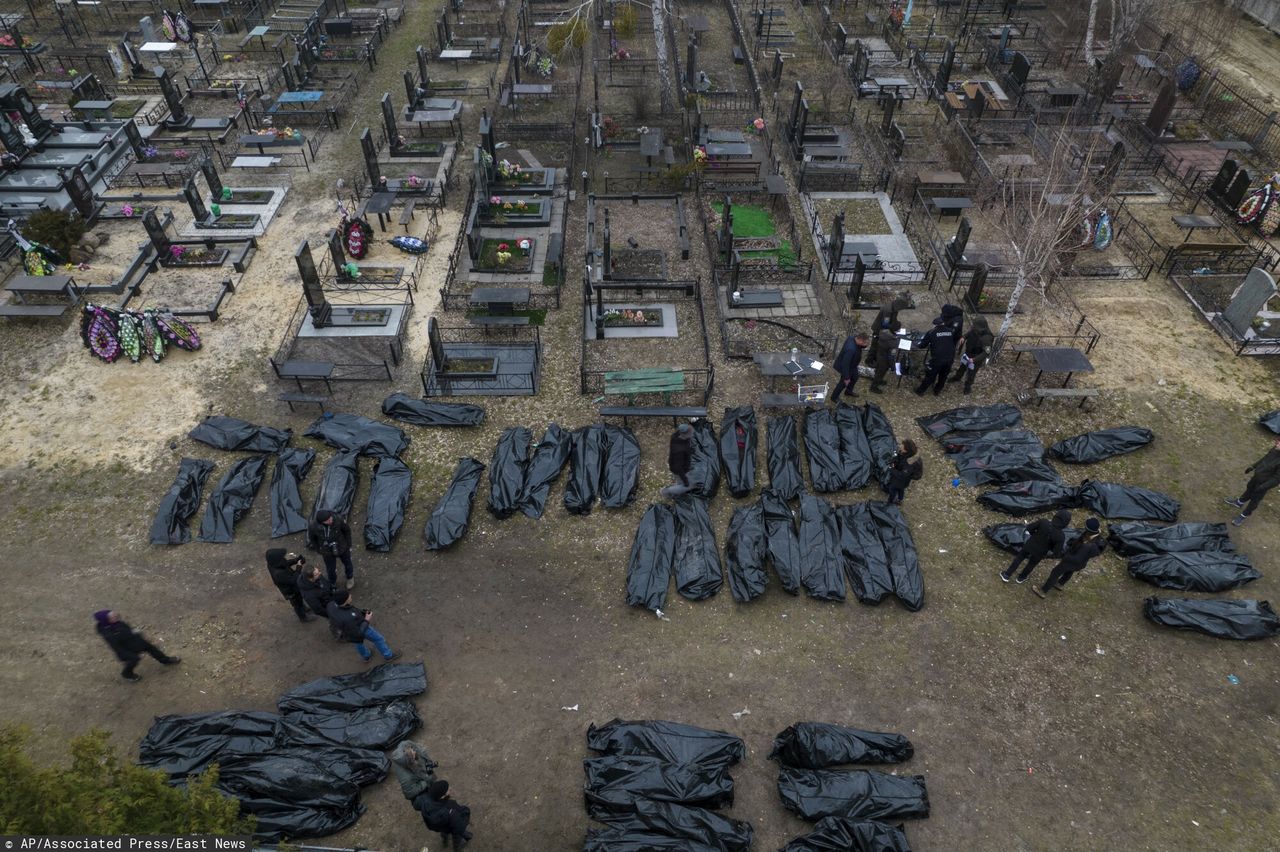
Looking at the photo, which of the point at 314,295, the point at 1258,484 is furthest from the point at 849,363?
the point at 314,295

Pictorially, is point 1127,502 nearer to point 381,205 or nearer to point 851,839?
point 851,839

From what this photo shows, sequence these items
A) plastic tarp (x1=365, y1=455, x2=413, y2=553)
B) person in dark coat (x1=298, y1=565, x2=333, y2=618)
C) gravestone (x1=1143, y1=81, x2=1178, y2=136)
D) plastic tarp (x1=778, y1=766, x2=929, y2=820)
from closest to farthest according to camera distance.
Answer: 1. plastic tarp (x1=778, y1=766, x2=929, y2=820)
2. person in dark coat (x1=298, y1=565, x2=333, y2=618)
3. plastic tarp (x1=365, y1=455, x2=413, y2=553)
4. gravestone (x1=1143, y1=81, x2=1178, y2=136)

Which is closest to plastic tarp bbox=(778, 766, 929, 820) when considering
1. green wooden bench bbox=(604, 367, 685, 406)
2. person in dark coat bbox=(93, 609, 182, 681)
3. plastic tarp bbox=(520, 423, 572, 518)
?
plastic tarp bbox=(520, 423, 572, 518)

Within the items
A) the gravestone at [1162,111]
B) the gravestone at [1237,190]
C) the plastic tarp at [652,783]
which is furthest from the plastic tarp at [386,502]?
the gravestone at [1162,111]

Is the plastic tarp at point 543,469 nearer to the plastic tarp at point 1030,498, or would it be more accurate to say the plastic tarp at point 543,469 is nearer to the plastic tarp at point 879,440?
the plastic tarp at point 879,440

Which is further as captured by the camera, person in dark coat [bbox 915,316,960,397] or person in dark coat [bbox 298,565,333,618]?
person in dark coat [bbox 915,316,960,397]

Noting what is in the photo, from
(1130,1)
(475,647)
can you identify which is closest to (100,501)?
(475,647)

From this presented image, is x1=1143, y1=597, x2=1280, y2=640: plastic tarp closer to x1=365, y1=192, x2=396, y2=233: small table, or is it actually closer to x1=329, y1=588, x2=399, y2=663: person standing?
x1=329, y1=588, x2=399, y2=663: person standing
